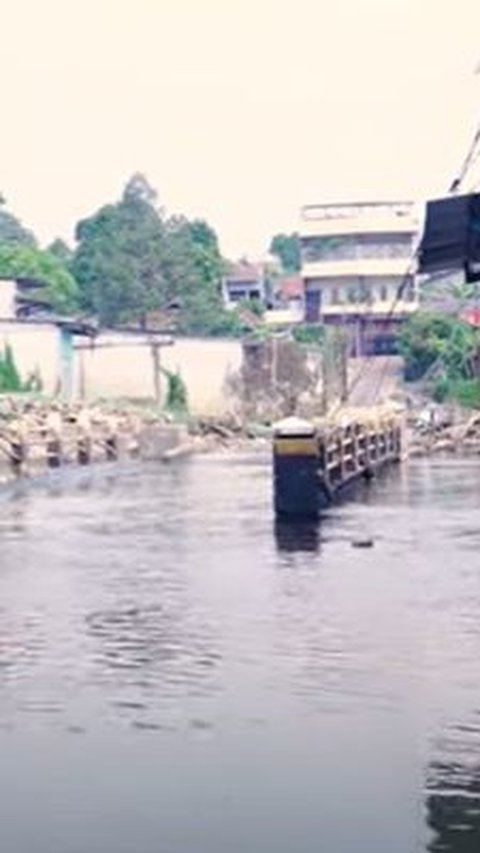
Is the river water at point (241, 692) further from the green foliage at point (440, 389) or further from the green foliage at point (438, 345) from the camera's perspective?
the green foliage at point (438, 345)

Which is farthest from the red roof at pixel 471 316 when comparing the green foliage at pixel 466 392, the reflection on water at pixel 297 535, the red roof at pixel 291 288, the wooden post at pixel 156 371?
the reflection on water at pixel 297 535

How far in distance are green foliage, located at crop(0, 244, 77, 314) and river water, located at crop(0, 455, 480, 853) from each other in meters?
A: 64.9

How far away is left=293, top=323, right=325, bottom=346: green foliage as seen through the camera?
354 ft

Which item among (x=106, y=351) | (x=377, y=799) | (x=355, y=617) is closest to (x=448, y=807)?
(x=377, y=799)

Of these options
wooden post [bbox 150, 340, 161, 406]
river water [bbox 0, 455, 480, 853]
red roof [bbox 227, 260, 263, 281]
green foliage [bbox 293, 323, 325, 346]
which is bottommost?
river water [bbox 0, 455, 480, 853]

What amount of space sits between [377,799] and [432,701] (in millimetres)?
4180

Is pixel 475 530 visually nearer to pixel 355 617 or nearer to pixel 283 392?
pixel 355 617

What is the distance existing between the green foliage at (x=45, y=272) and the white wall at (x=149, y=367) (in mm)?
10866

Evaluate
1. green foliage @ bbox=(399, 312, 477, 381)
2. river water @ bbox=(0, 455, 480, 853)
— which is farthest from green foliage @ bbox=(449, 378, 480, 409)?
river water @ bbox=(0, 455, 480, 853)

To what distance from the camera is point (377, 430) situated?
62.2 meters

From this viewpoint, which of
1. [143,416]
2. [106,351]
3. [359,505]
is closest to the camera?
[359,505]

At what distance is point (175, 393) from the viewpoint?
9106 cm

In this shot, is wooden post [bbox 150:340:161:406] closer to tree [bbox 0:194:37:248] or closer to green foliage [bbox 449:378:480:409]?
green foliage [bbox 449:378:480:409]

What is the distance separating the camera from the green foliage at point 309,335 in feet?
354
